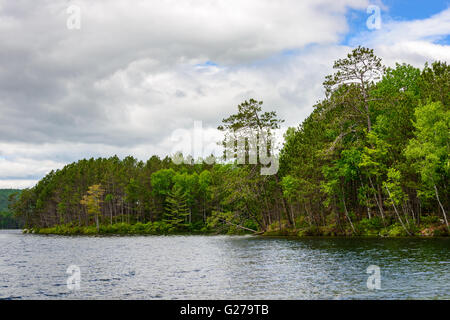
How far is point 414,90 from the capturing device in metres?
58.0

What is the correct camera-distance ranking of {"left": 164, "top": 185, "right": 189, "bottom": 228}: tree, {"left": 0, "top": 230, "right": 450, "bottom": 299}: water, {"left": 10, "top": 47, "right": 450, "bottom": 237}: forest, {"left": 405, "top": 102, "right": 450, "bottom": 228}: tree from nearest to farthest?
1. {"left": 0, "top": 230, "right": 450, "bottom": 299}: water
2. {"left": 405, "top": 102, "right": 450, "bottom": 228}: tree
3. {"left": 10, "top": 47, "right": 450, "bottom": 237}: forest
4. {"left": 164, "top": 185, "right": 189, "bottom": 228}: tree

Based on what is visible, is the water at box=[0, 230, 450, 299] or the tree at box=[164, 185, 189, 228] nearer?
the water at box=[0, 230, 450, 299]

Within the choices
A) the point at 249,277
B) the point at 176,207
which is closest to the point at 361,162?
the point at 249,277

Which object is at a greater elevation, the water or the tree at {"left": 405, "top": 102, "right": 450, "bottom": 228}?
the tree at {"left": 405, "top": 102, "right": 450, "bottom": 228}

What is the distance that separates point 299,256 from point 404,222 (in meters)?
24.5

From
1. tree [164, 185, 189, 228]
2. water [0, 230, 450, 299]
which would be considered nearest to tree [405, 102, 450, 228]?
water [0, 230, 450, 299]

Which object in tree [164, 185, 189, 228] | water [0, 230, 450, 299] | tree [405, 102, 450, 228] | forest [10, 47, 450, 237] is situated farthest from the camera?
tree [164, 185, 189, 228]

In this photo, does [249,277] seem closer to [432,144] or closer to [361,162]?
[432,144]

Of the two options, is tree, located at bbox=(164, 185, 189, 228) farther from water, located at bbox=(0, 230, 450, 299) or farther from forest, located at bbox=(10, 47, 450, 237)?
water, located at bbox=(0, 230, 450, 299)

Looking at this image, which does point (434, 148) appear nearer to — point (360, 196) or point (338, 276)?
point (360, 196)

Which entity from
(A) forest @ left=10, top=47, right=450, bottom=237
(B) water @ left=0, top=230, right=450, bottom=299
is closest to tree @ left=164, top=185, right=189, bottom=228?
(A) forest @ left=10, top=47, right=450, bottom=237

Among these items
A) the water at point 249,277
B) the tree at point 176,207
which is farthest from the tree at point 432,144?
the tree at point 176,207

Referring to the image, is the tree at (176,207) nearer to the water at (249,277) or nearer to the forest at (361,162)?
the forest at (361,162)

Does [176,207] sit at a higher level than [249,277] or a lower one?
higher
